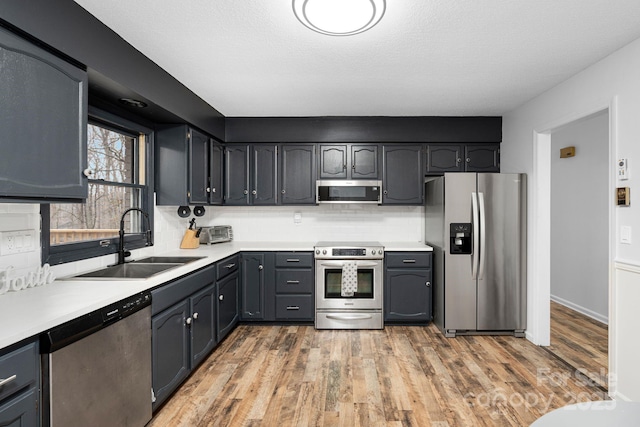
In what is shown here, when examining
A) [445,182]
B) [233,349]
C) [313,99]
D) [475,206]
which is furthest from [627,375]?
[313,99]

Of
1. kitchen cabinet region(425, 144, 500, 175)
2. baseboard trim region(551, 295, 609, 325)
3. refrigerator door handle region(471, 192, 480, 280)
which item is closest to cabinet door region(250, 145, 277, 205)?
kitchen cabinet region(425, 144, 500, 175)

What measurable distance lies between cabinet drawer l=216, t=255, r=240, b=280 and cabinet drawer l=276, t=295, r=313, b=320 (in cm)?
60

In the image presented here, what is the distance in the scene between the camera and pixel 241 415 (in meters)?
2.13

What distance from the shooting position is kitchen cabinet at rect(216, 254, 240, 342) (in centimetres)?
314

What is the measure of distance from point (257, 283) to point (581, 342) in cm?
325

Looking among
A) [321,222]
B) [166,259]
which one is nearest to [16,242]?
[166,259]

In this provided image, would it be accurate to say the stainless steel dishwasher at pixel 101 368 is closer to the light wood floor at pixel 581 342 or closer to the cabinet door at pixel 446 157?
the light wood floor at pixel 581 342

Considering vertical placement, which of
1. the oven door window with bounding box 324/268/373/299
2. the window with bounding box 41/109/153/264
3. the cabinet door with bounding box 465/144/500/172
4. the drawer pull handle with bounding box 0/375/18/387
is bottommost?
the oven door window with bounding box 324/268/373/299

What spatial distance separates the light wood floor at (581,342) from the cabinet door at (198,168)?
11.8ft

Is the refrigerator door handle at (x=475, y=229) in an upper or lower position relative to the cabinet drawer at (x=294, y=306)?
upper

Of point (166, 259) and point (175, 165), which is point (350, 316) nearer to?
point (166, 259)

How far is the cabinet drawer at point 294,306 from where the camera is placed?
3.75 meters

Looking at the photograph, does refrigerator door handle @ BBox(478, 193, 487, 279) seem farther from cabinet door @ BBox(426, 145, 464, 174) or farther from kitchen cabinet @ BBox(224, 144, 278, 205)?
kitchen cabinet @ BBox(224, 144, 278, 205)

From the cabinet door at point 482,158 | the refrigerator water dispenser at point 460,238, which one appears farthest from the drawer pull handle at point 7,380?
the cabinet door at point 482,158
